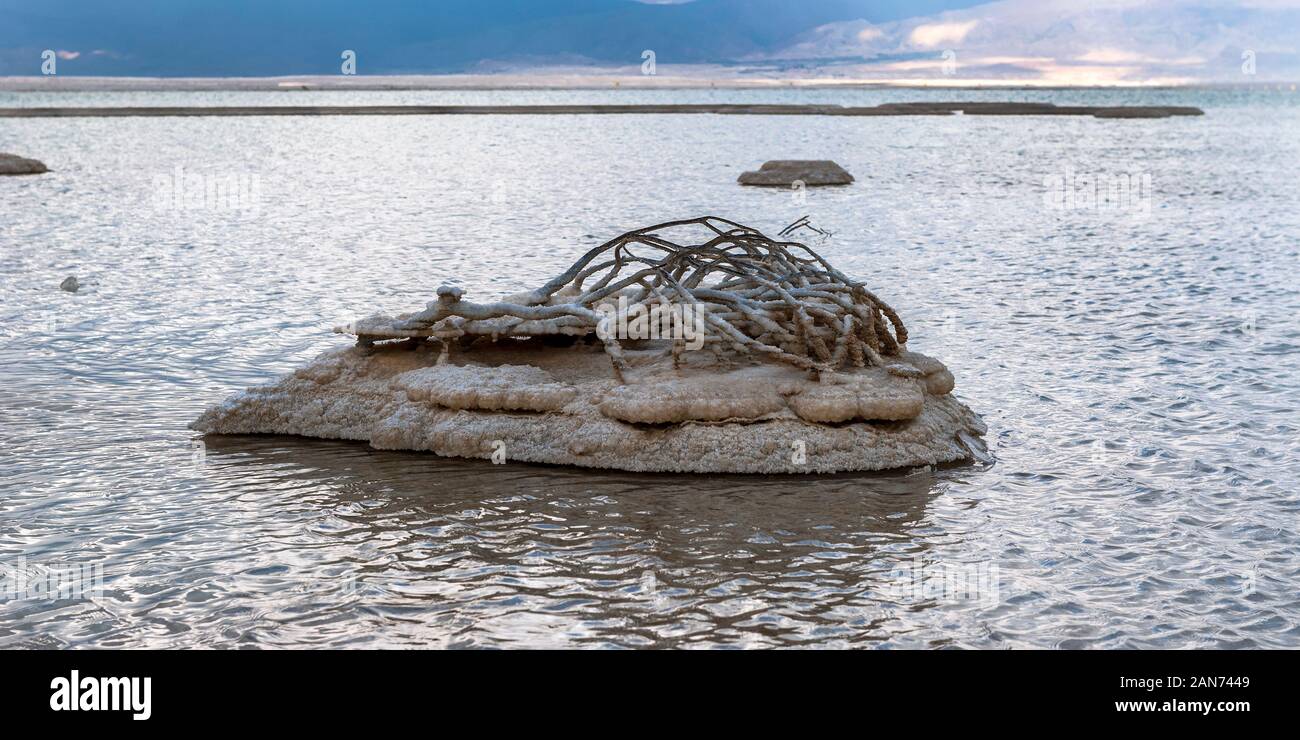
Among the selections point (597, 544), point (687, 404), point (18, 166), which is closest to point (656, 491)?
point (687, 404)

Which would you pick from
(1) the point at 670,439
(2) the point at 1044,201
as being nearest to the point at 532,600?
(1) the point at 670,439

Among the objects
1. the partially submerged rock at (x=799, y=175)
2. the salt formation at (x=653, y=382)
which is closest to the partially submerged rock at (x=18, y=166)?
the partially submerged rock at (x=799, y=175)

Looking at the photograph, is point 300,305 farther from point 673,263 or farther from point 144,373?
point 673,263

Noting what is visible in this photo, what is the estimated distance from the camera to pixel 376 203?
32250 millimetres

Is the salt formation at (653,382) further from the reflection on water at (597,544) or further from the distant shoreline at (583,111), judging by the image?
the distant shoreline at (583,111)

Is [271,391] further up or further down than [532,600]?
further up

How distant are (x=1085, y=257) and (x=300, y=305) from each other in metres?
12.7

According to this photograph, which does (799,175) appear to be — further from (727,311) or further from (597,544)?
(597,544)

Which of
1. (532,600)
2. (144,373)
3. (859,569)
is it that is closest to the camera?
(532,600)

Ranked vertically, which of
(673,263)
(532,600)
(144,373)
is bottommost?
(532,600)

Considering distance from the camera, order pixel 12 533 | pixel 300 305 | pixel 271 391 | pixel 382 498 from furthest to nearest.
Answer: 1. pixel 300 305
2. pixel 271 391
3. pixel 382 498
4. pixel 12 533

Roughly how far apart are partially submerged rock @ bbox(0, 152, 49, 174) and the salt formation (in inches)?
1498

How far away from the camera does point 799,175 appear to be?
1556 inches

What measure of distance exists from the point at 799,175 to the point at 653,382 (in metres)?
31.2
